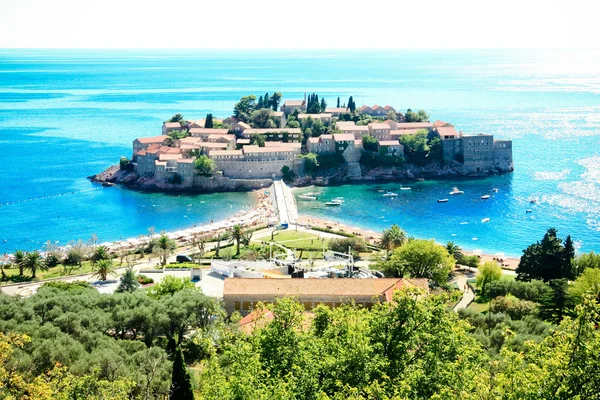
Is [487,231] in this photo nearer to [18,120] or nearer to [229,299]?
[229,299]

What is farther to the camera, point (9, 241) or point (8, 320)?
→ point (9, 241)

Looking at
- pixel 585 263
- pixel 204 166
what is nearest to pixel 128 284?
pixel 585 263

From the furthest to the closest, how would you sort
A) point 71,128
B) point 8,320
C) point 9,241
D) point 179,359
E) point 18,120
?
point 18,120 → point 71,128 → point 9,241 → point 8,320 → point 179,359

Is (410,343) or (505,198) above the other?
(410,343)

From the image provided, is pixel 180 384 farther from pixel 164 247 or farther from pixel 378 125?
pixel 378 125

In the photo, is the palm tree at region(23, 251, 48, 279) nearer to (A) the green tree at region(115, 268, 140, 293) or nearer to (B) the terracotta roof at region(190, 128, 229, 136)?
(A) the green tree at region(115, 268, 140, 293)

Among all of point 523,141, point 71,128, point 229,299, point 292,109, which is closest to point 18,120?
point 71,128

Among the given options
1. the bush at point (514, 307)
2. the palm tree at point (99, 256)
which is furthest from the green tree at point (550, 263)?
the palm tree at point (99, 256)
